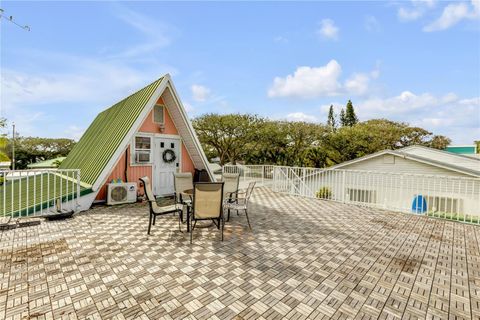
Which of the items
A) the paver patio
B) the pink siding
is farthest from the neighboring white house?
the pink siding

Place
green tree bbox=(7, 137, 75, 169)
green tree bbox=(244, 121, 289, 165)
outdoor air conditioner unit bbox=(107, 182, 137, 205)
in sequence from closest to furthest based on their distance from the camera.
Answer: outdoor air conditioner unit bbox=(107, 182, 137, 205) → green tree bbox=(244, 121, 289, 165) → green tree bbox=(7, 137, 75, 169)

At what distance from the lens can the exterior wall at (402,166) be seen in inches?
413

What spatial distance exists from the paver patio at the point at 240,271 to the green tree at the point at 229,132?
11710 mm

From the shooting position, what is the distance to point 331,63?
45.8 ft

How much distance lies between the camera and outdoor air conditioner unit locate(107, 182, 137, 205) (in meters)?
6.82

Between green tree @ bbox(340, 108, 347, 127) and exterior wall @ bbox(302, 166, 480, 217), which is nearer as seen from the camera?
exterior wall @ bbox(302, 166, 480, 217)

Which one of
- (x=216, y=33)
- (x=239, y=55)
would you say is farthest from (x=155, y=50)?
(x=239, y=55)

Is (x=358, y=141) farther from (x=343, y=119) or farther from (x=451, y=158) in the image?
(x=343, y=119)

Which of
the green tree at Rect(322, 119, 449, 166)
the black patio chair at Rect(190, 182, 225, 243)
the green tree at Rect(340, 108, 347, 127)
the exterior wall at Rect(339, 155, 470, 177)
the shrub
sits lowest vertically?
the shrub

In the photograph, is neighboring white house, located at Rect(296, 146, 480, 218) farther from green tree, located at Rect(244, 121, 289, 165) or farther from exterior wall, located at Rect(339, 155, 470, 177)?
green tree, located at Rect(244, 121, 289, 165)

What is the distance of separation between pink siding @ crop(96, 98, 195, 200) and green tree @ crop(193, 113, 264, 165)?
23.9 feet

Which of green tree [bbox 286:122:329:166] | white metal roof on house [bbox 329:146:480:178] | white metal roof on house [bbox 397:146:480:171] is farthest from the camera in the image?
green tree [bbox 286:122:329:166]

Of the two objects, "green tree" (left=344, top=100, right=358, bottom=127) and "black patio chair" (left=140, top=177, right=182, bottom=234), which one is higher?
"green tree" (left=344, top=100, right=358, bottom=127)

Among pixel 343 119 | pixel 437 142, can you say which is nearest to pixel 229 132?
pixel 437 142
